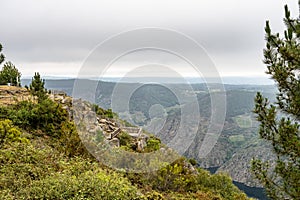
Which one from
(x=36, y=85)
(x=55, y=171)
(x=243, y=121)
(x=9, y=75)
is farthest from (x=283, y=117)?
(x=243, y=121)

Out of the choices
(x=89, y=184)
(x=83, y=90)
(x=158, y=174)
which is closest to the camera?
(x=89, y=184)

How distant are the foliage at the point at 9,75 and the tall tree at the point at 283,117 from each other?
1960 centimetres

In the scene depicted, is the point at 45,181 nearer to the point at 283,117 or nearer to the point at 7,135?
the point at 7,135

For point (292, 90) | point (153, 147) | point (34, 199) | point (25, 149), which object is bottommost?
point (153, 147)

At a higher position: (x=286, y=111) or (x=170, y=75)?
(x=170, y=75)

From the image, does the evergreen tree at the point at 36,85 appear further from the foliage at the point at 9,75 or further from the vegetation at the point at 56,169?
the foliage at the point at 9,75

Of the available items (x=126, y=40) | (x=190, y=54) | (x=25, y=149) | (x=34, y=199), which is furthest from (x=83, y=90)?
(x=34, y=199)

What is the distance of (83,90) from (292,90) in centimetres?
665

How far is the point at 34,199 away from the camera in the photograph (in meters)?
4.75

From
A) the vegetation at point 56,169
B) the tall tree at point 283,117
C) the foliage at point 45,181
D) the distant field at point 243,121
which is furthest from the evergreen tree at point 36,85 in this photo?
the distant field at point 243,121

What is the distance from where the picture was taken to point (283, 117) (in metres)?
4.60

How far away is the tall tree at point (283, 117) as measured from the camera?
13.9ft

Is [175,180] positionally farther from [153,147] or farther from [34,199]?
[34,199]

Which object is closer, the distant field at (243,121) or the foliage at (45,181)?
the foliage at (45,181)
